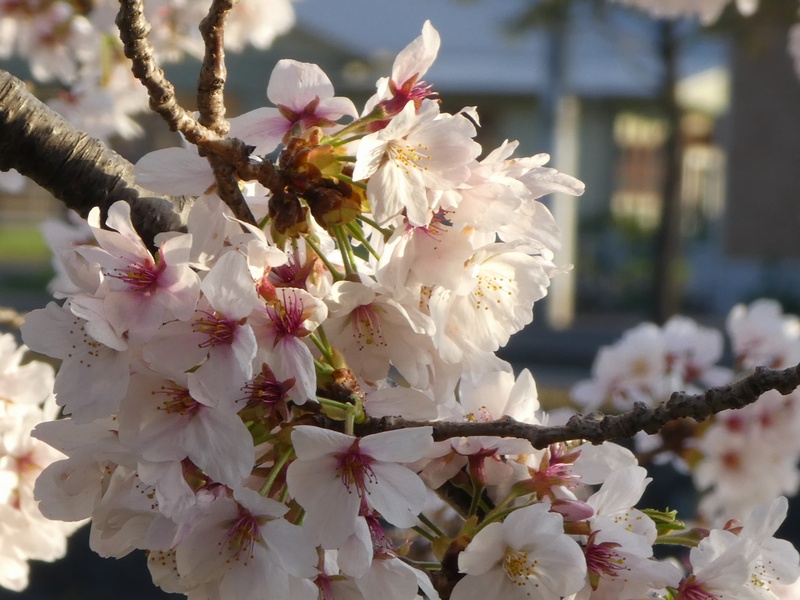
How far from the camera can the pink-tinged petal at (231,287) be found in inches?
29.7

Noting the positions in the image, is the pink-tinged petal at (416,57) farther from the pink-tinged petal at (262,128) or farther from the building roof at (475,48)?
the building roof at (475,48)

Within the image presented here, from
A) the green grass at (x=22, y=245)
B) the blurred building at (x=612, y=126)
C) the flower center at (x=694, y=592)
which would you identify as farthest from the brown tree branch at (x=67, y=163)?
the green grass at (x=22, y=245)

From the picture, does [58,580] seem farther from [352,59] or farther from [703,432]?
[352,59]

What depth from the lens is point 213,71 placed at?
2.80ft

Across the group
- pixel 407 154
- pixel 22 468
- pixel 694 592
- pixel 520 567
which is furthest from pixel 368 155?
pixel 22 468

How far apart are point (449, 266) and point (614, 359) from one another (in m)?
1.36

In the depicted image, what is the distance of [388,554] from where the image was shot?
0.84 meters

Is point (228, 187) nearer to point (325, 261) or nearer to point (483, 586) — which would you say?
point (325, 261)

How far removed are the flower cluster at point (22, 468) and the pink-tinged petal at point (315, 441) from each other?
2.02 ft

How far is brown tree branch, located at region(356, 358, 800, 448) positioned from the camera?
77 centimetres

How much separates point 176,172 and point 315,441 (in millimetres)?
270

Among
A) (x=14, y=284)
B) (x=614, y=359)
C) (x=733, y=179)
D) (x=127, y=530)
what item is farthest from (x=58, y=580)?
(x=733, y=179)

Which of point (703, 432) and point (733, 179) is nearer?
point (703, 432)

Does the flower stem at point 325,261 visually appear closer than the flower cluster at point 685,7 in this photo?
Yes
